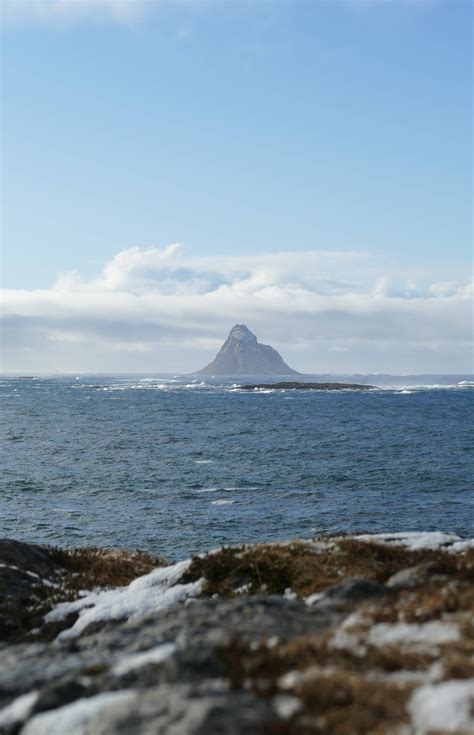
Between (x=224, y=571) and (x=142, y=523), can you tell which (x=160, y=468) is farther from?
(x=224, y=571)

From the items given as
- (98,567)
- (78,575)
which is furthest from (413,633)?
(98,567)

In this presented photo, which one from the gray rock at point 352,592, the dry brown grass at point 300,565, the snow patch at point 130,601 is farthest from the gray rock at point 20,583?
the gray rock at point 352,592

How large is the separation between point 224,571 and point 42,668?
6340 millimetres

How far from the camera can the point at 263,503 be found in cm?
4144

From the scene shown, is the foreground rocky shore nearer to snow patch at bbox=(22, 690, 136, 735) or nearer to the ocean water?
snow patch at bbox=(22, 690, 136, 735)

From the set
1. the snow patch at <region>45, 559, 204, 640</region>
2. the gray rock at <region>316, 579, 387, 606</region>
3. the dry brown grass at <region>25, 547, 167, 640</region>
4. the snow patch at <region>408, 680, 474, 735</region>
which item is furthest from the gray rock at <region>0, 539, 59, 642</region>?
the snow patch at <region>408, 680, 474, 735</region>

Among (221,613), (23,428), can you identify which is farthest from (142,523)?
(23,428)

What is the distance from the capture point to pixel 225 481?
164 ft

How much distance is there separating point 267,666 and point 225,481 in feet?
144

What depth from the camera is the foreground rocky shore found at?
5496 millimetres

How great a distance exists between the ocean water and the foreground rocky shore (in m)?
22.0

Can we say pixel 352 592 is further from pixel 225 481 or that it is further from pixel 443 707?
pixel 225 481

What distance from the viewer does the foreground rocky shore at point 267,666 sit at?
550cm

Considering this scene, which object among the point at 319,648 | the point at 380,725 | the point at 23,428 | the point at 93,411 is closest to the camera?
the point at 380,725
